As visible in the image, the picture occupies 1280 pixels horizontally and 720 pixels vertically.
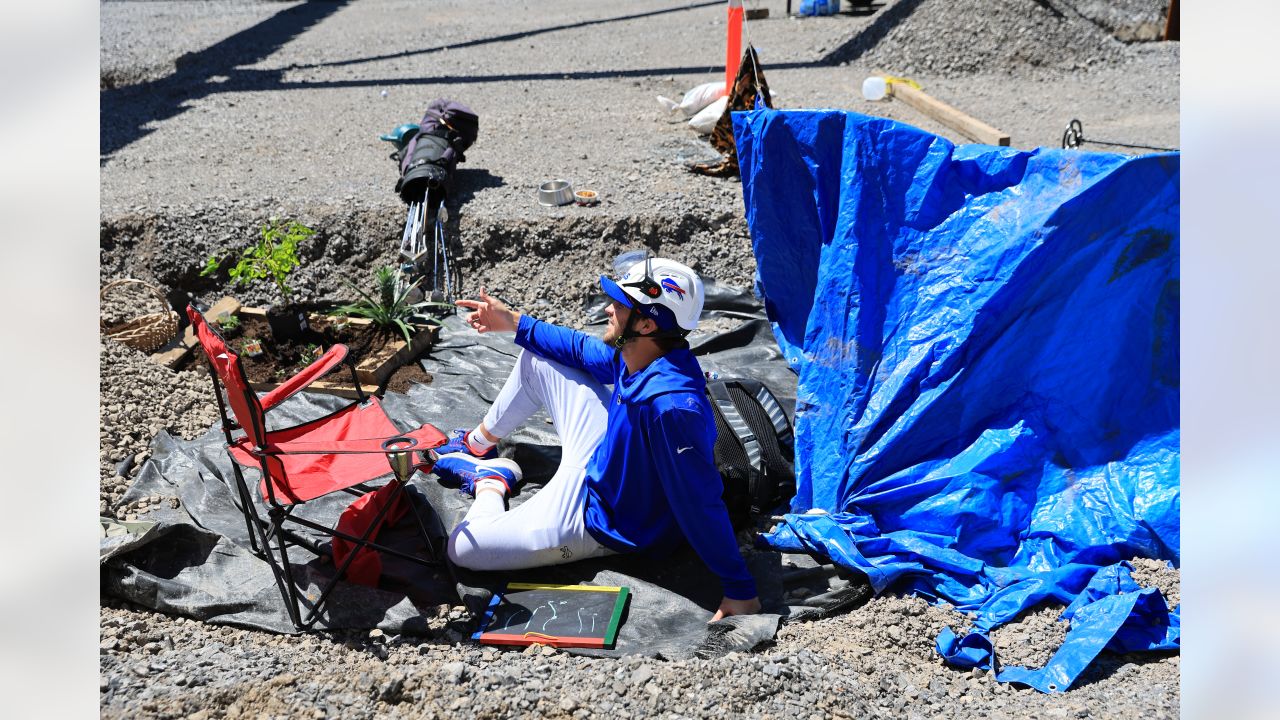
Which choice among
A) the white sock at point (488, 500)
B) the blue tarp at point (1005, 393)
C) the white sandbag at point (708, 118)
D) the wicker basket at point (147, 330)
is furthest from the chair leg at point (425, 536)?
the white sandbag at point (708, 118)

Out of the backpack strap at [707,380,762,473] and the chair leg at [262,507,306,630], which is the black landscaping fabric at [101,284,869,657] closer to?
the chair leg at [262,507,306,630]

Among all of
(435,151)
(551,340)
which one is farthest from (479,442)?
(435,151)

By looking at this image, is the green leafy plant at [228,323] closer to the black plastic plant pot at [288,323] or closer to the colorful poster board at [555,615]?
the black plastic plant pot at [288,323]

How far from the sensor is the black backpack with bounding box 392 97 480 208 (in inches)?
259

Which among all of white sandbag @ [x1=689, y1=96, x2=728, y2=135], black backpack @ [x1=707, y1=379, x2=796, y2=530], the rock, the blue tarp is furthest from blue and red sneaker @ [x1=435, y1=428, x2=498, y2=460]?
white sandbag @ [x1=689, y1=96, x2=728, y2=135]

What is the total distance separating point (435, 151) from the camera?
271 inches

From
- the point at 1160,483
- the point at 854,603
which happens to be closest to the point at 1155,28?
the point at 1160,483

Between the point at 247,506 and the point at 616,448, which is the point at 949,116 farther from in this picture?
the point at 247,506

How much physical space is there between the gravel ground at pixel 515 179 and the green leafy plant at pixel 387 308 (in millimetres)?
830

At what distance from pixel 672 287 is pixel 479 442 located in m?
1.38

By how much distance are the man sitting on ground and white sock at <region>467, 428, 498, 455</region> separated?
19mm

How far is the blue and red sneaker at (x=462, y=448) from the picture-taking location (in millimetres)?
4484

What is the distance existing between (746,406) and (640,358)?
1.03m

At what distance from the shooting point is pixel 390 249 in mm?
6605
